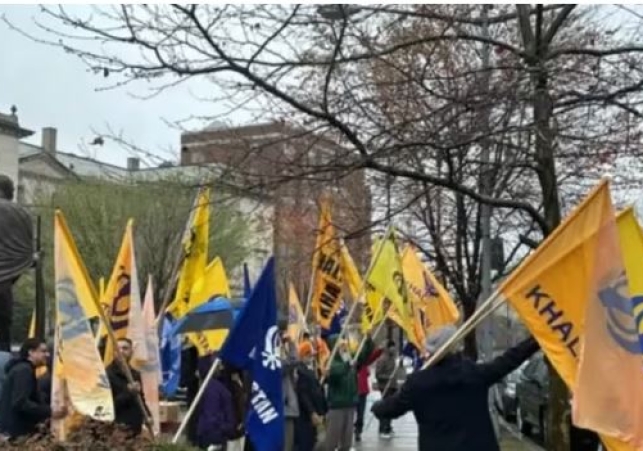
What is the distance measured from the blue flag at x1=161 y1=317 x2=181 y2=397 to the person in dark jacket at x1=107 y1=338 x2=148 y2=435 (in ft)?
20.8

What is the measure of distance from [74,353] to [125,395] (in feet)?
4.71

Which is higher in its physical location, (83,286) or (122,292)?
(122,292)

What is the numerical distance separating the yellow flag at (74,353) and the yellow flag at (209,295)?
5.17m

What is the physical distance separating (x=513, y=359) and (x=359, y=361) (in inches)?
439

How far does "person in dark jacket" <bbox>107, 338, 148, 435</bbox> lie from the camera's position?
31.5 feet

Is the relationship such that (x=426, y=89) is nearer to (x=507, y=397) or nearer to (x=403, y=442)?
(x=403, y=442)

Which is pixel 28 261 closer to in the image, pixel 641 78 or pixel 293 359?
pixel 293 359

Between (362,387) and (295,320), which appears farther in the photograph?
(362,387)

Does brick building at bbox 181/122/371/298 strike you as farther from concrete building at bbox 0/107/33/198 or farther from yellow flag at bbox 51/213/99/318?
concrete building at bbox 0/107/33/198

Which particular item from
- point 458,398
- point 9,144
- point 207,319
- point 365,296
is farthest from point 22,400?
point 9,144

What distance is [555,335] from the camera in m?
6.94

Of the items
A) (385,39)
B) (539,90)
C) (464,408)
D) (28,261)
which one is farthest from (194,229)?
(464,408)

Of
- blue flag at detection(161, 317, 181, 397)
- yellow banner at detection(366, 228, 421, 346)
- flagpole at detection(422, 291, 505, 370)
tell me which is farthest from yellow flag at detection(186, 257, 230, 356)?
flagpole at detection(422, 291, 505, 370)

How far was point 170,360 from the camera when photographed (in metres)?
17.7
